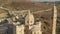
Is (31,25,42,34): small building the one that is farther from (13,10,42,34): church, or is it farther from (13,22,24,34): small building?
(13,22,24,34): small building

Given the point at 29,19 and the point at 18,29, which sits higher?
the point at 29,19

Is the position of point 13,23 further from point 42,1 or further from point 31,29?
point 42,1

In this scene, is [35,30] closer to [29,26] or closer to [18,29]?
[29,26]

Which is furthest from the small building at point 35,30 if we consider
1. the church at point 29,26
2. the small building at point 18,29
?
the small building at point 18,29

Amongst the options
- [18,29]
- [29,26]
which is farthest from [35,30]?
[18,29]

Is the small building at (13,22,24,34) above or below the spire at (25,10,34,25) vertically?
below

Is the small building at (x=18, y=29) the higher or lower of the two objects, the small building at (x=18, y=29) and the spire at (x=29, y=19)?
the lower

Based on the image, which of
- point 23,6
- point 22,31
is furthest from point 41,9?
point 22,31

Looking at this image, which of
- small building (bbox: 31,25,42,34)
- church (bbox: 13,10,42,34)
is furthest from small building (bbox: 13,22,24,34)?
small building (bbox: 31,25,42,34)

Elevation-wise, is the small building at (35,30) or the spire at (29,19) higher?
the spire at (29,19)

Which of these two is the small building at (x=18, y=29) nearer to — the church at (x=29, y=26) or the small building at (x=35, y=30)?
the church at (x=29, y=26)

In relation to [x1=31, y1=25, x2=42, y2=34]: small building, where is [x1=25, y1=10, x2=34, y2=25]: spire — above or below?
above
